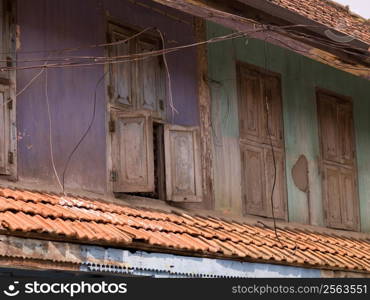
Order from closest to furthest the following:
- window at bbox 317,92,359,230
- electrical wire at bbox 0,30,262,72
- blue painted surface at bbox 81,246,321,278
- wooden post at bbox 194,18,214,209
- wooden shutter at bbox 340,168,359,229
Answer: blue painted surface at bbox 81,246,321,278, electrical wire at bbox 0,30,262,72, wooden post at bbox 194,18,214,209, window at bbox 317,92,359,230, wooden shutter at bbox 340,168,359,229

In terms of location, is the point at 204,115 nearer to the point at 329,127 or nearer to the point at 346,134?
the point at 329,127

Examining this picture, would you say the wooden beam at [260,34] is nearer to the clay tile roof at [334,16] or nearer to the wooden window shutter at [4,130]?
the clay tile roof at [334,16]

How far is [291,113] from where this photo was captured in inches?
570

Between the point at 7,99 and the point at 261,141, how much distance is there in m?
4.09

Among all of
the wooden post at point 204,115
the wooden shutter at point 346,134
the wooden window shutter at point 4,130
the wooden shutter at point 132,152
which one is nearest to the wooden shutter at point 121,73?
the wooden shutter at point 132,152

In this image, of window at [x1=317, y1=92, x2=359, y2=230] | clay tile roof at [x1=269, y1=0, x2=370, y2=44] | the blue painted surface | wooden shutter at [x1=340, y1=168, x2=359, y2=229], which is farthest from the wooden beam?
the blue painted surface

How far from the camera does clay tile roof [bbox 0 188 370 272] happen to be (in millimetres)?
9477

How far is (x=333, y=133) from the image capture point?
15.2 meters

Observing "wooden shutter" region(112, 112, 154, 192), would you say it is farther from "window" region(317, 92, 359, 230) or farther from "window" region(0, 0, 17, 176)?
"window" region(317, 92, 359, 230)

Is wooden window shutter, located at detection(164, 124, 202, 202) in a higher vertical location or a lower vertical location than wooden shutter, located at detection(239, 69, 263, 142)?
lower

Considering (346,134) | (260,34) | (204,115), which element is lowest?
(204,115)

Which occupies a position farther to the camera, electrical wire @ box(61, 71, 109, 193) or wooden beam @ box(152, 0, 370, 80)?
wooden beam @ box(152, 0, 370, 80)

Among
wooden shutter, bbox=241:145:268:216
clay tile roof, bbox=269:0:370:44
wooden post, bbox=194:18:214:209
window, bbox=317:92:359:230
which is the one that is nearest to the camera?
wooden post, bbox=194:18:214:209

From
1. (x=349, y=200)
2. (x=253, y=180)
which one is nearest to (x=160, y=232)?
(x=253, y=180)
